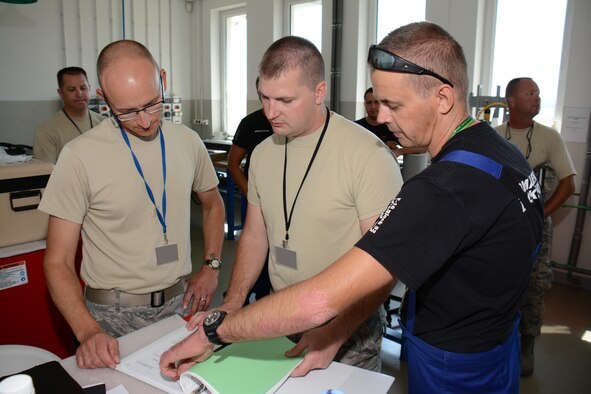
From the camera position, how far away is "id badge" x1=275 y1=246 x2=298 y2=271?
4.58 ft

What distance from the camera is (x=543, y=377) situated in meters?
2.52

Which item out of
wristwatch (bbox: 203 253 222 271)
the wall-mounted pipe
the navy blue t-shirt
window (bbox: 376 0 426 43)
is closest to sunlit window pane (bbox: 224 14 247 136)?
the wall-mounted pipe

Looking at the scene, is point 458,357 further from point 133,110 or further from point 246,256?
point 133,110

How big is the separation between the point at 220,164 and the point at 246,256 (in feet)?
11.8

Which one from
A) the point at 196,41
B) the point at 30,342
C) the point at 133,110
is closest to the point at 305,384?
the point at 133,110

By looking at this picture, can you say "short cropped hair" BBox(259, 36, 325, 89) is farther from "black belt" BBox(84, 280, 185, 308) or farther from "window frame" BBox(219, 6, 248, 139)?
"window frame" BBox(219, 6, 248, 139)

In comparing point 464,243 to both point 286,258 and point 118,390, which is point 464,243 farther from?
point 118,390

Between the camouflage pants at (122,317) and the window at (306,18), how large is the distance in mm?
4724

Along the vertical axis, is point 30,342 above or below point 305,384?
below

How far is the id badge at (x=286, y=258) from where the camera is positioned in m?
1.39

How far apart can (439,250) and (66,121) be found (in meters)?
3.44

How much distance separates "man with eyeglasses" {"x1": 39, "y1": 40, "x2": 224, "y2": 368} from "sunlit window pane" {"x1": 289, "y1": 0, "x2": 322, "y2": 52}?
175 inches

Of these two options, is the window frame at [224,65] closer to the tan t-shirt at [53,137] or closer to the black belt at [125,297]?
the tan t-shirt at [53,137]

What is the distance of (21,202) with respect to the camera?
2154mm
